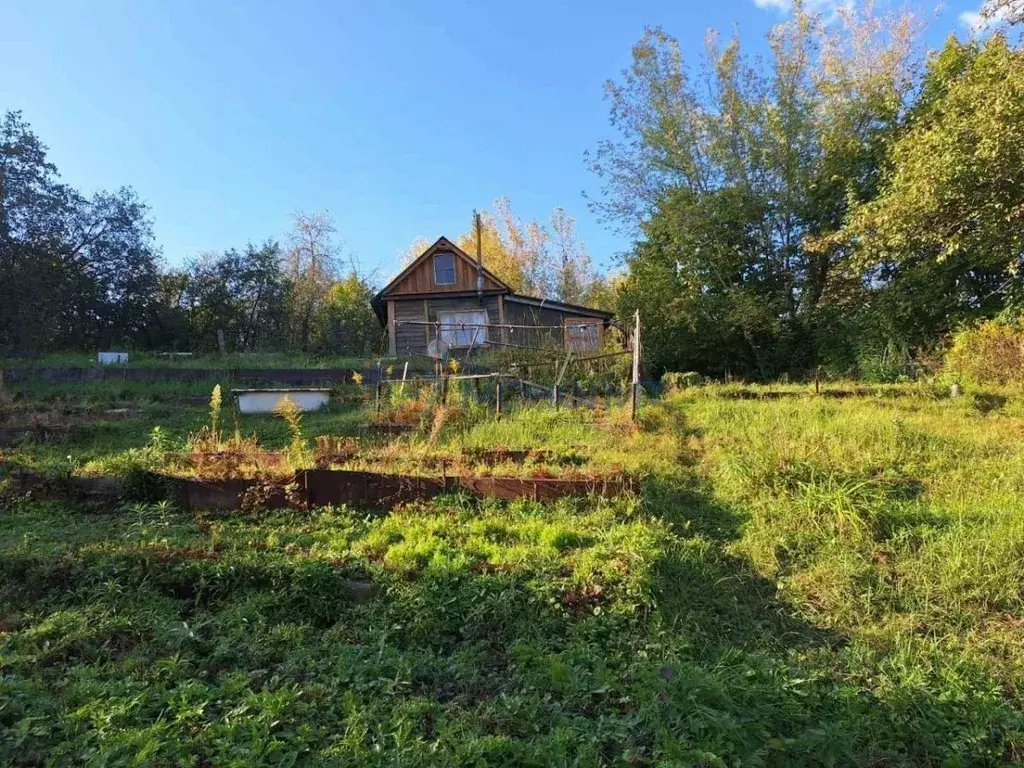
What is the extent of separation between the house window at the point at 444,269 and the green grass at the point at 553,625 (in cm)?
1611

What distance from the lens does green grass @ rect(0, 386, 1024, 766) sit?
8.13 feet

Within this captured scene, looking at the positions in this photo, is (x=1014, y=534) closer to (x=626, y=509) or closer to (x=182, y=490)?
(x=626, y=509)

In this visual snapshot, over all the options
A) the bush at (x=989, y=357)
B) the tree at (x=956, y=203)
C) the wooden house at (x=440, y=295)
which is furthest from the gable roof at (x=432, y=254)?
the bush at (x=989, y=357)

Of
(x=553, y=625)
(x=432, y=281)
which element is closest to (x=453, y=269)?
(x=432, y=281)

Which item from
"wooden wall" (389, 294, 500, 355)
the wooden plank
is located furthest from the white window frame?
the wooden plank

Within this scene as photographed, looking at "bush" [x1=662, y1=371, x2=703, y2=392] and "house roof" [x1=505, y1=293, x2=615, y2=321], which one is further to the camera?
"house roof" [x1=505, y1=293, x2=615, y2=321]

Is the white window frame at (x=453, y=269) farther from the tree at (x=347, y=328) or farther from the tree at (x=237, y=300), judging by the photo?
the tree at (x=237, y=300)

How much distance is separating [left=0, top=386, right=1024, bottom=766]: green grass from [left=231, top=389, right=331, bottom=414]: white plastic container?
5525 mm

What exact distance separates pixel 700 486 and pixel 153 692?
4934mm

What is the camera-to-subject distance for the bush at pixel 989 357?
35.0ft

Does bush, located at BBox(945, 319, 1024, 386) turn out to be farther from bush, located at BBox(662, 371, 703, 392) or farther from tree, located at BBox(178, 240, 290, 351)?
tree, located at BBox(178, 240, 290, 351)

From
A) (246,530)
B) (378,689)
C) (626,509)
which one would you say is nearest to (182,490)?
(246,530)

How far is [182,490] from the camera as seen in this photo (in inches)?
222

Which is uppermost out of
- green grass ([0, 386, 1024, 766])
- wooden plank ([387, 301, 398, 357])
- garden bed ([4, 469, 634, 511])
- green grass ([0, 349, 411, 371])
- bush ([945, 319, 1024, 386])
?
wooden plank ([387, 301, 398, 357])
